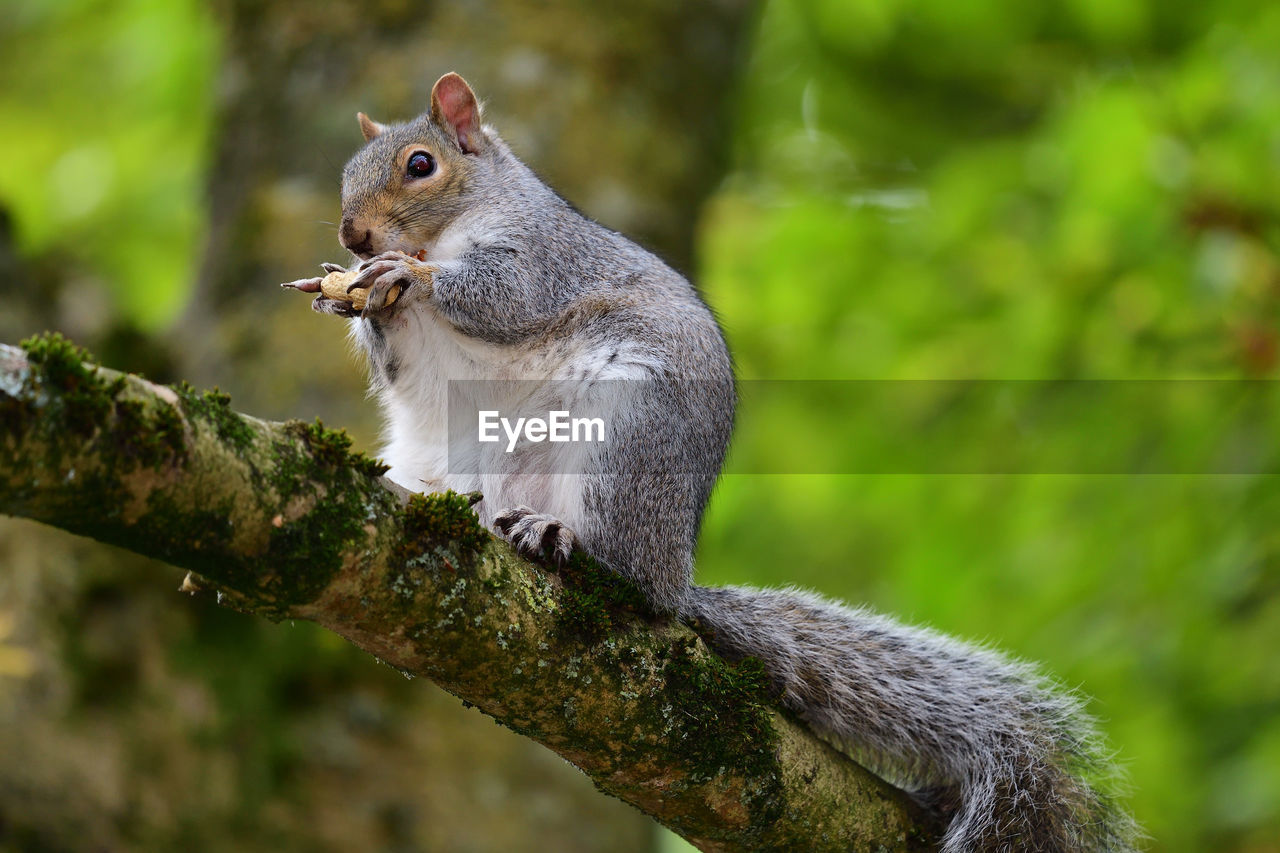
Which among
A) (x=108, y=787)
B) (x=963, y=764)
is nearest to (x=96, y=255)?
(x=108, y=787)

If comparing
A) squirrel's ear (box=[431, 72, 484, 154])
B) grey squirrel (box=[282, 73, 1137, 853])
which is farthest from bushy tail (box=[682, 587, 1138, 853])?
squirrel's ear (box=[431, 72, 484, 154])

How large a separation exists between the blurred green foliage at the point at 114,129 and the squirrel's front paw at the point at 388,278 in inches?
115

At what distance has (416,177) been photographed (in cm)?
277

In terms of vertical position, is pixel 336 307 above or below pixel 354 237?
below

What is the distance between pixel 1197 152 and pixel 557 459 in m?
2.41

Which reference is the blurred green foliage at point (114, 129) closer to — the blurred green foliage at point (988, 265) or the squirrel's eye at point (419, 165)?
the blurred green foliage at point (988, 265)

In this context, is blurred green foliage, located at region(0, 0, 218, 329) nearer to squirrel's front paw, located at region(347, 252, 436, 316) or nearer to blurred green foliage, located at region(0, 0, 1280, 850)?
blurred green foliage, located at region(0, 0, 1280, 850)

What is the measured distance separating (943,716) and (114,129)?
4928mm

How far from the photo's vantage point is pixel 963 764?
2.37m

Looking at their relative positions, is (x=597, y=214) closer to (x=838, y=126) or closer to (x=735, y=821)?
(x=838, y=126)

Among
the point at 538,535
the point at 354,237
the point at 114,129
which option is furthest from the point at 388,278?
the point at 114,129

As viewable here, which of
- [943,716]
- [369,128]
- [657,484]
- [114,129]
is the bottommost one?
[943,716]

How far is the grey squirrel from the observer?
2.22 m

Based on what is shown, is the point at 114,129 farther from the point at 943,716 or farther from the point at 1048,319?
the point at 943,716
